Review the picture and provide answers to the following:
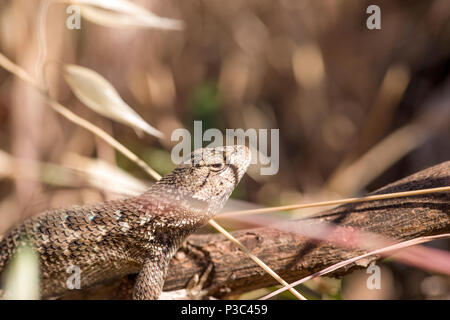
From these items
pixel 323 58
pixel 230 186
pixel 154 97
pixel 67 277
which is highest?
pixel 323 58

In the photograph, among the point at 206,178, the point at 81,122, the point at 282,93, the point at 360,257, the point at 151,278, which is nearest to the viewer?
the point at 360,257

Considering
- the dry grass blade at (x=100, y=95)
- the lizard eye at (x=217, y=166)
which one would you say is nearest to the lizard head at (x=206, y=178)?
the lizard eye at (x=217, y=166)

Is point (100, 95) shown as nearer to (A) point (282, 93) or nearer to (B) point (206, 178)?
(B) point (206, 178)

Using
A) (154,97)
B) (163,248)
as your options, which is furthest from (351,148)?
(163,248)

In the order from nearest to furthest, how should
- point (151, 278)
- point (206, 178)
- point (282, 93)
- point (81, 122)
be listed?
point (151, 278), point (81, 122), point (206, 178), point (282, 93)

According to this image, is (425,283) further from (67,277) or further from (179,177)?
(67,277)

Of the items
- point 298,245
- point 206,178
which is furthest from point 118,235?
point 298,245

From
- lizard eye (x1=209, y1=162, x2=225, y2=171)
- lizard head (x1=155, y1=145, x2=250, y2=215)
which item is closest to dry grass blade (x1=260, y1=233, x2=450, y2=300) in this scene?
lizard head (x1=155, y1=145, x2=250, y2=215)

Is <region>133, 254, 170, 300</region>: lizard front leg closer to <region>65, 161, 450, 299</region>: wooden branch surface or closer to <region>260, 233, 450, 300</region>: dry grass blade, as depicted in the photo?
<region>65, 161, 450, 299</region>: wooden branch surface
